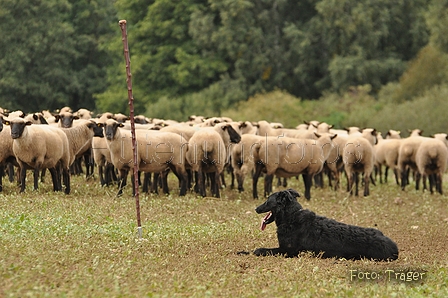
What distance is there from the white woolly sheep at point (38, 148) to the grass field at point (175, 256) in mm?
586

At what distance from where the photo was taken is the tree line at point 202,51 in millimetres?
48781

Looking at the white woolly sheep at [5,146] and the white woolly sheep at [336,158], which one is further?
the white woolly sheep at [336,158]

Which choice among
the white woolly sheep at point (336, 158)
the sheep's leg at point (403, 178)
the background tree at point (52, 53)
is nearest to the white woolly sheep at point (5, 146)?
the white woolly sheep at point (336, 158)

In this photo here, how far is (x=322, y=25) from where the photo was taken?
51.2 metres

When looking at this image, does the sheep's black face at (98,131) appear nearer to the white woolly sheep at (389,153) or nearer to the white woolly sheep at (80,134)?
the white woolly sheep at (80,134)

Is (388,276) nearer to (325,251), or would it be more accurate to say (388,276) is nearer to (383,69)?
(325,251)

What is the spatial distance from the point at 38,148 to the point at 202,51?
36.7 metres

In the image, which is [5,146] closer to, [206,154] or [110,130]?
[110,130]

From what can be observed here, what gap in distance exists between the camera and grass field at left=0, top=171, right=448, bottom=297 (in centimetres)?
853

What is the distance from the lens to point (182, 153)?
1925cm

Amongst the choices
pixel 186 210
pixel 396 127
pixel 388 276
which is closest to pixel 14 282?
pixel 388 276

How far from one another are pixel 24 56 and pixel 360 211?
32.5 m

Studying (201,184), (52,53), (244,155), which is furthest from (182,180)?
(52,53)

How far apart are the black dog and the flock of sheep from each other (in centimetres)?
678
